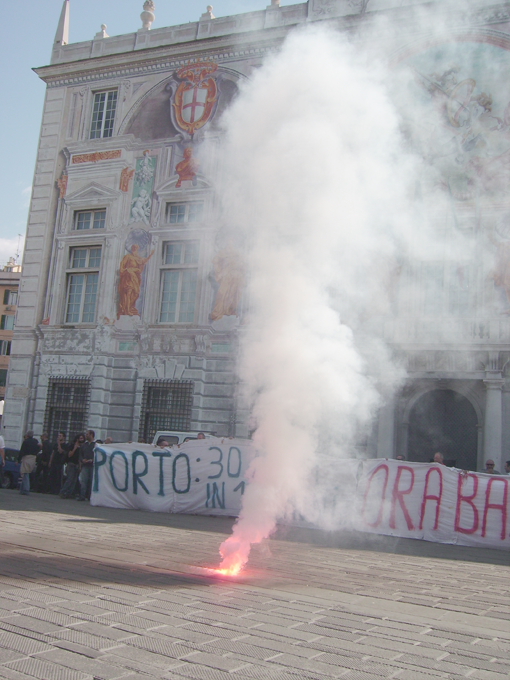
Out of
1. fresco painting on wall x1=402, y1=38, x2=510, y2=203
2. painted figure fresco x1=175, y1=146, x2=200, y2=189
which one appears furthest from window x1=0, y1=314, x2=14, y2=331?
fresco painting on wall x1=402, y1=38, x2=510, y2=203

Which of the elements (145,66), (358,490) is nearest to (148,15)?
(145,66)

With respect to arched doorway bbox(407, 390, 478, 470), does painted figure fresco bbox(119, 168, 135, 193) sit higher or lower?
higher

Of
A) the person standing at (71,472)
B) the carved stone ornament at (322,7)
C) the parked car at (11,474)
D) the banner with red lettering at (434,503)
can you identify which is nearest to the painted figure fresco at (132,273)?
the parked car at (11,474)

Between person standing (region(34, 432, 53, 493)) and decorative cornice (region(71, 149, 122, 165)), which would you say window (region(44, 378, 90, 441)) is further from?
decorative cornice (region(71, 149, 122, 165))

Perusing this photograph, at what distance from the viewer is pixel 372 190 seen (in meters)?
13.0

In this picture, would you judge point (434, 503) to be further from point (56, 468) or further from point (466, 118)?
point (56, 468)

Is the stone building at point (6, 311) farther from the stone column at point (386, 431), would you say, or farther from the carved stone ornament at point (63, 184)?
the stone column at point (386, 431)

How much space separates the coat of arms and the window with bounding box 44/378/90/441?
841 centimetres

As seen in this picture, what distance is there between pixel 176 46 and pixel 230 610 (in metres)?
19.5

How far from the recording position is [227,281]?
19.6 metres

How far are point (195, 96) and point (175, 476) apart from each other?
1223 cm

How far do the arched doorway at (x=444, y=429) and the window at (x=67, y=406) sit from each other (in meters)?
9.74

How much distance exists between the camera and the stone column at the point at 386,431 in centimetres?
1730

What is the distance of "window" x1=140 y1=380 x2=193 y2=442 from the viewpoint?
19984mm
